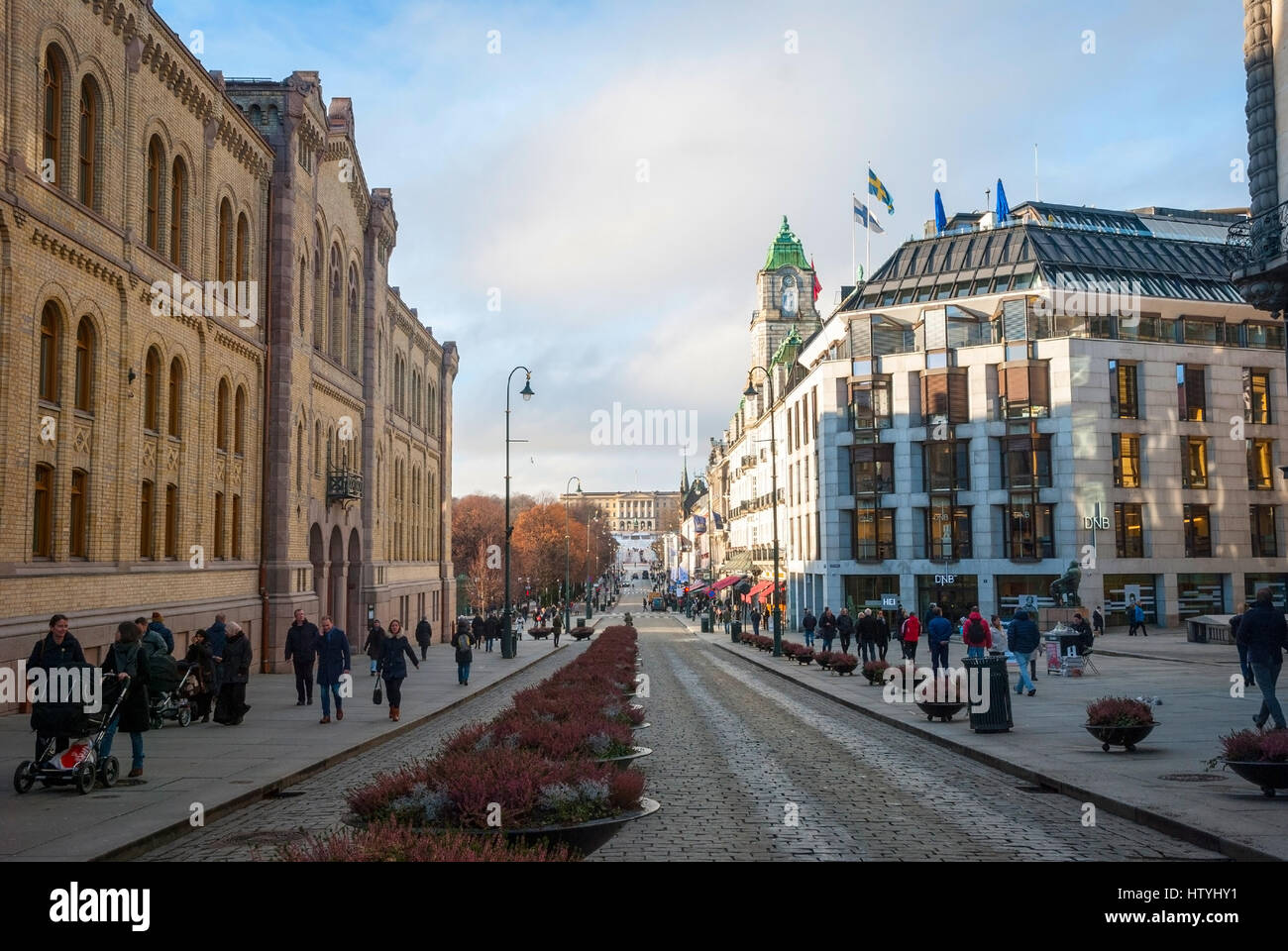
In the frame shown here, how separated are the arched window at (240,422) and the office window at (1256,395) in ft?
159

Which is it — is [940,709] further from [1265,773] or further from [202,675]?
[202,675]

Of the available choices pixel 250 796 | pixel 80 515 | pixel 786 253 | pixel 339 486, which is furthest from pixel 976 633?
pixel 786 253

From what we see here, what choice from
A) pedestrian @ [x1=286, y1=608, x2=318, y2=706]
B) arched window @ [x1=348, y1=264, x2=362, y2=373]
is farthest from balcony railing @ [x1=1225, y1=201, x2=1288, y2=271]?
arched window @ [x1=348, y1=264, x2=362, y2=373]

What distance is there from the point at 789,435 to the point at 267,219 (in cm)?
4493

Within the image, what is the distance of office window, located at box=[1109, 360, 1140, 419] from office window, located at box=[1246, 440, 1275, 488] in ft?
21.0

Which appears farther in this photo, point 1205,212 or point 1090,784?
point 1205,212

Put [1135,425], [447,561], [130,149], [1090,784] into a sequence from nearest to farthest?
[1090,784], [130,149], [1135,425], [447,561]

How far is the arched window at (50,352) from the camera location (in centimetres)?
2027

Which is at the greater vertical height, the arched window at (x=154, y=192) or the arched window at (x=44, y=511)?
the arched window at (x=154, y=192)

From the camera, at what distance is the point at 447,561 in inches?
2532

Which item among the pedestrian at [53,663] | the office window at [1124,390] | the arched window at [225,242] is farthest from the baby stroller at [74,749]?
the office window at [1124,390]

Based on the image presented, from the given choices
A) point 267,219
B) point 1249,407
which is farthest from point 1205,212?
point 267,219

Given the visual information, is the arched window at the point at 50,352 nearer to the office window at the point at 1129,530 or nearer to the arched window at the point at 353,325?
the arched window at the point at 353,325
